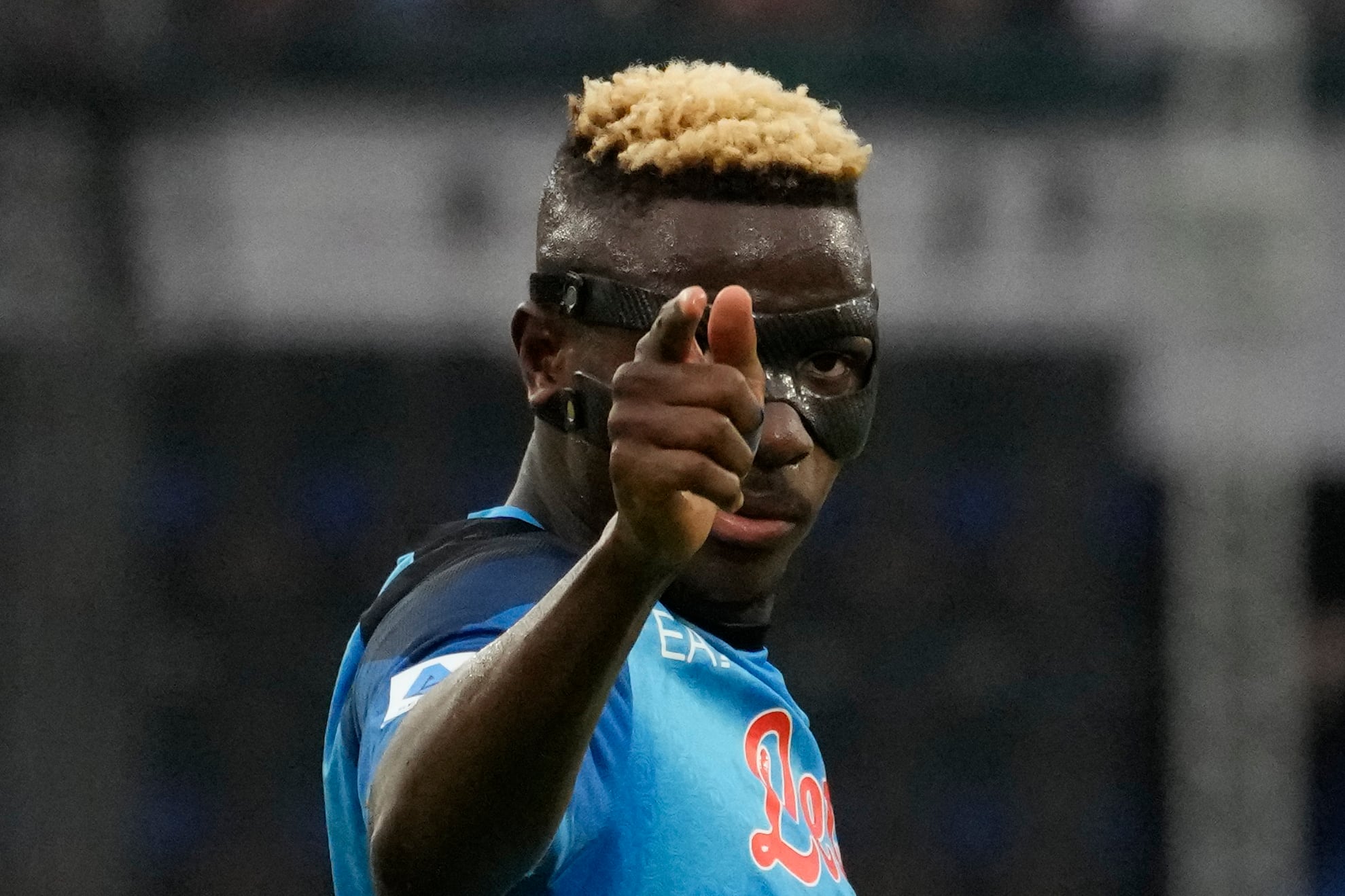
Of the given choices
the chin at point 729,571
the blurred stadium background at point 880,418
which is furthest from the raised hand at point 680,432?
the blurred stadium background at point 880,418

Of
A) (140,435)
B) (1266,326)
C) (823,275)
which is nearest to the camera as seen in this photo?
(823,275)

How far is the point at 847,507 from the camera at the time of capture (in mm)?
7059

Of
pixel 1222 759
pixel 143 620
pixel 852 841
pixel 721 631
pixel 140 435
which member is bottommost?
pixel 852 841

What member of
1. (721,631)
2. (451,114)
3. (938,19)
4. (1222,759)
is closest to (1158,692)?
(1222,759)

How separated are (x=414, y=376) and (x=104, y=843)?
6.23ft

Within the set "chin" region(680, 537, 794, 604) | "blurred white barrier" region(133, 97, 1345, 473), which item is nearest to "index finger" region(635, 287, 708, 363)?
"chin" region(680, 537, 794, 604)

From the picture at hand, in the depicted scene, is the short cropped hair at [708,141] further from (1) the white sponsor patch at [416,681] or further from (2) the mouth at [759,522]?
(1) the white sponsor patch at [416,681]

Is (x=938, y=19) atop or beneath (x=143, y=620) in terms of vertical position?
atop

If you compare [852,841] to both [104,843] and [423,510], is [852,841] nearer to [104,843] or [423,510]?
[423,510]

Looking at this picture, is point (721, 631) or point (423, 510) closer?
point (721, 631)

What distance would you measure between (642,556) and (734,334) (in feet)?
0.51

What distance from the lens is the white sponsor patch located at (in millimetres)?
1423

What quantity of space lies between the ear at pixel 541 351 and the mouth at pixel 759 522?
0.66 feet

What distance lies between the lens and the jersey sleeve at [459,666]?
4.73ft
